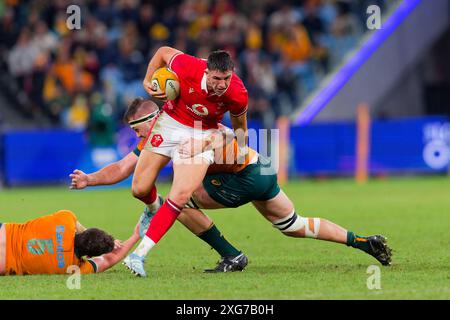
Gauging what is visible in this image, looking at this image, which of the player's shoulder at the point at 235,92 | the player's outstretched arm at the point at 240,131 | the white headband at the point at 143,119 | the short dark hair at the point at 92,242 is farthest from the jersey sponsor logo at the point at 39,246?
the player's shoulder at the point at 235,92

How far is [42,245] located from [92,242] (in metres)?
0.42

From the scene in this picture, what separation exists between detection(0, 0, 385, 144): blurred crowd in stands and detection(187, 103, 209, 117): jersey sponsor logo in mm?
Result: 13993

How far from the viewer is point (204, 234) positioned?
1000 cm

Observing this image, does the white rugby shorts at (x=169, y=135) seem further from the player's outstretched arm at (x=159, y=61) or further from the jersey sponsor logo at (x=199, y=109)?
the player's outstretched arm at (x=159, y=61)

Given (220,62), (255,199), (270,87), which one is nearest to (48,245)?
(255,199)

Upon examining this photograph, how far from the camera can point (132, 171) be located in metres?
10.3

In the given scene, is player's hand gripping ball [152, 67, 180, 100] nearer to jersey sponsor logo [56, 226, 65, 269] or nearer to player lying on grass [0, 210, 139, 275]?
player lying on grass [0, 210, 139, 275]

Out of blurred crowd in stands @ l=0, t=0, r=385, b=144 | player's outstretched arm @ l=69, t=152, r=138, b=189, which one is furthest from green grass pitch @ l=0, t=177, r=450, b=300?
blurred crowd in stands @ l=0, t=0, r=385, b=144

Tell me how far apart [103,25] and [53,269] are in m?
16.5

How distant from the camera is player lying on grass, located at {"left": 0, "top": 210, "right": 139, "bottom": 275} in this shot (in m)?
9.12

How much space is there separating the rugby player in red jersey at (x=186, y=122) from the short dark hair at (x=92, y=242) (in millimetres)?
295

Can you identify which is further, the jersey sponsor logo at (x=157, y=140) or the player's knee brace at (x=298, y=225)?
the player's knee brace at (x=298, y=225)

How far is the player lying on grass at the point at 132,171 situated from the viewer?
9914 mm

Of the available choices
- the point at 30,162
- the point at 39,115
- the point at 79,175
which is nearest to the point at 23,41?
the point at 39,115
